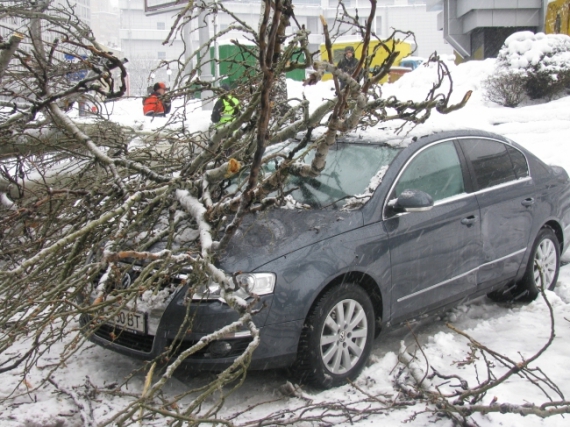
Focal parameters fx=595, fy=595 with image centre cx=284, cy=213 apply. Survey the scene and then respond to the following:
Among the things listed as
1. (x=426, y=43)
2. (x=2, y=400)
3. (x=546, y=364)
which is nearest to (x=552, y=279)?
(x=546, y=364)

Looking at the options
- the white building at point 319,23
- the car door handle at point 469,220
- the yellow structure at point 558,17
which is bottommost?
the car door handle at point 469,220

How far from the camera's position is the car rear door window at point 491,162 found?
4762 mm

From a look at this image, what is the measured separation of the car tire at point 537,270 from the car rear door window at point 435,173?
3.82ft

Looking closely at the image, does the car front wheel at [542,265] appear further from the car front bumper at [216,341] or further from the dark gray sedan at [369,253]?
the car front bumper at [216,341]

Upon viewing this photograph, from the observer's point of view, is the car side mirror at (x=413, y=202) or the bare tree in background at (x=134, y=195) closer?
the bare tree in background at (x=134, y=195)

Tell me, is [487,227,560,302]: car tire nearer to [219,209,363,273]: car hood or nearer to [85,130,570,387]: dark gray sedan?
[85,130,570,387]: dark gray sedan

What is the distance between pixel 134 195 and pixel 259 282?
0.93 metres

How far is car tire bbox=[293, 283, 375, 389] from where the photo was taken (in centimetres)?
345

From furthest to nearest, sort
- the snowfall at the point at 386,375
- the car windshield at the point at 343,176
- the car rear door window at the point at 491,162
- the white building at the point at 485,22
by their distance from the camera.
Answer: the white building at the point at 485,22 → the car rear door window at the point at 491,162 → the car windshield at the point at 343,176 → the snowfall at the point at 386,375

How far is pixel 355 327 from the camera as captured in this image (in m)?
3.70

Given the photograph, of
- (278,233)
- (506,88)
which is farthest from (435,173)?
(506,88)

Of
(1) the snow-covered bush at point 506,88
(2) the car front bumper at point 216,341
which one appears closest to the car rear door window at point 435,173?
(2) the car front bumper at point 216,341

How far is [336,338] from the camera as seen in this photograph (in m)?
3.57

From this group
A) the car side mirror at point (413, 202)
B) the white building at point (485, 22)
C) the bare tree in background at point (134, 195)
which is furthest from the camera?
the white building at point (485, 22)
